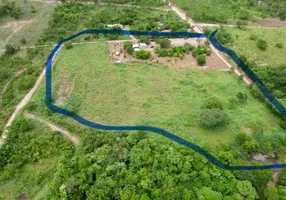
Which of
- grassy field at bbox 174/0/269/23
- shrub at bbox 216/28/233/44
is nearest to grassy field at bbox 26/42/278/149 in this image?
shrub at bbox 216/28/233/44

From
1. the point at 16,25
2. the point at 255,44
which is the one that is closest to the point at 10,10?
the point at 16,25

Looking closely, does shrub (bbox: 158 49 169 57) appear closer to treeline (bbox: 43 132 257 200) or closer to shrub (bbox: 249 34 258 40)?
shrub (bbox: 249 34 258 40)

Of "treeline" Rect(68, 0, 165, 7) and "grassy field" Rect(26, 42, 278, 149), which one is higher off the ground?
"treeline" Rect(68, 0, 165, 7)

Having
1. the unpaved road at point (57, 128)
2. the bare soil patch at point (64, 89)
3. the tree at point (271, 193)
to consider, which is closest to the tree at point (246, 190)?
the tree at point (271, 193)

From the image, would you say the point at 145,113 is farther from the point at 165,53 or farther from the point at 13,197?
the point at 13,197

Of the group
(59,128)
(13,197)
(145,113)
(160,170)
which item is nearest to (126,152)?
(160,170)

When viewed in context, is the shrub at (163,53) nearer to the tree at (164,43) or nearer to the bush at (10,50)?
the tree at (164,43)
